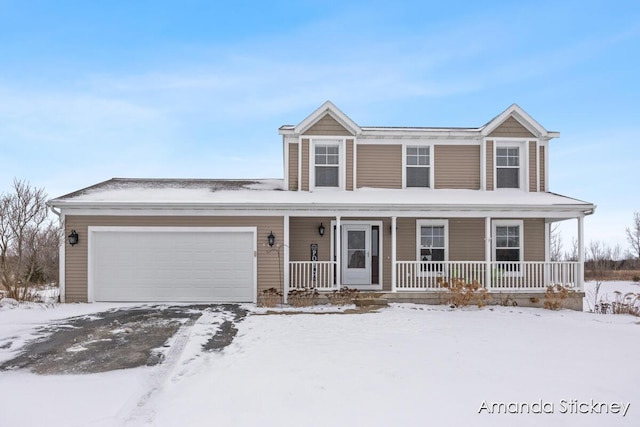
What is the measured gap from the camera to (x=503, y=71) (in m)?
16.4

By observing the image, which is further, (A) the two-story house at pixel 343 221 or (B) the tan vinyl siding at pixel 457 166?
(B) the tan vinyl siding at pixel 457 166

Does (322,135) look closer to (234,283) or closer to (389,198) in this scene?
(389,198)

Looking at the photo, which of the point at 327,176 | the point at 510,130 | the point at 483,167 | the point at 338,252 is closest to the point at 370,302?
the point at 338,252

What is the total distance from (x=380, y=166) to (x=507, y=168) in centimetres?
443

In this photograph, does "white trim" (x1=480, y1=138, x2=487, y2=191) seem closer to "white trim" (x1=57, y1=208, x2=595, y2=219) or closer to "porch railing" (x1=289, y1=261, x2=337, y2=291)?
"white trim" (x1=57, y1=208, x2=595, y2=219)

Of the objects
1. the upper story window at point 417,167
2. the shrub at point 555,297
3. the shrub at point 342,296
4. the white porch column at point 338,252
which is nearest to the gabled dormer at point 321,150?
the white porch column at point 338,252

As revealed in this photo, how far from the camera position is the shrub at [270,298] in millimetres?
10391

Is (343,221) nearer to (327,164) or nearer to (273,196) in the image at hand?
(327,164)

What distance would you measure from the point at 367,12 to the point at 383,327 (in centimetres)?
1196

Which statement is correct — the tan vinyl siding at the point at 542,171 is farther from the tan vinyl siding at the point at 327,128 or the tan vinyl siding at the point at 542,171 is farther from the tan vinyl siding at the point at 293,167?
the tan vinyl siding at the point at 293,167

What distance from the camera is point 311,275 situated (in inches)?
455

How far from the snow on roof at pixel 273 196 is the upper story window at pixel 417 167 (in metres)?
0.47

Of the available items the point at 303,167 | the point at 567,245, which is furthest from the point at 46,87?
the point at 567,245

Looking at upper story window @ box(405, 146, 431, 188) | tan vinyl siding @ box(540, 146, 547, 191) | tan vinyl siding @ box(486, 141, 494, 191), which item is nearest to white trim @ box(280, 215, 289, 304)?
upper story window @ box(405, 146, 431, 188)
